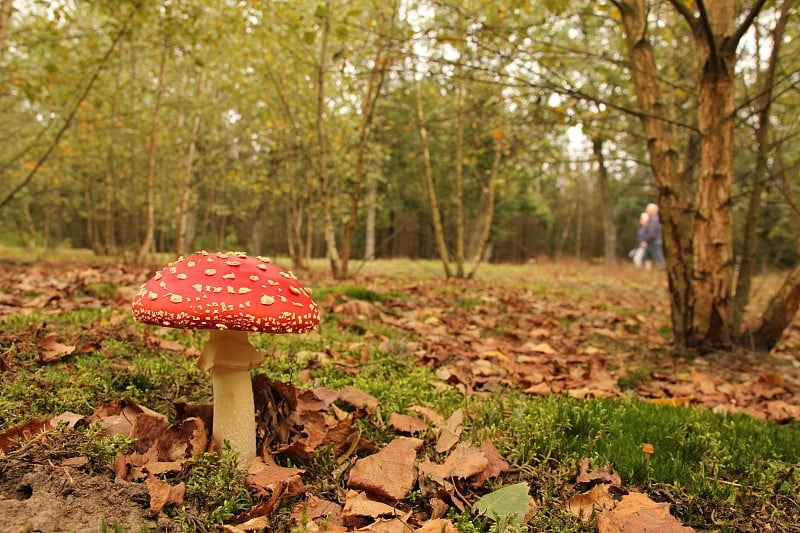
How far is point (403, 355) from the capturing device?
391 cm

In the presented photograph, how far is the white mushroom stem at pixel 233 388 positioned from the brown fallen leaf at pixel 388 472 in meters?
0.51

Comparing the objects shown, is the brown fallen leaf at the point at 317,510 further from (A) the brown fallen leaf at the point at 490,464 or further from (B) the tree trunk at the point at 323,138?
(B) the tree trunk at the point at 323,138

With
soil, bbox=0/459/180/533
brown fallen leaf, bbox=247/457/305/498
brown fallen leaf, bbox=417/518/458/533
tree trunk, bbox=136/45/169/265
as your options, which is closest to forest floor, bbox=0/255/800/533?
soil, bbox=0/459/180/533

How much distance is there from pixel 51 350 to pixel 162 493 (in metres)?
1.62

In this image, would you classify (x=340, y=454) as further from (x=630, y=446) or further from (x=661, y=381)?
(x=661, y=381)

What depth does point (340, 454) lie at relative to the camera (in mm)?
2307

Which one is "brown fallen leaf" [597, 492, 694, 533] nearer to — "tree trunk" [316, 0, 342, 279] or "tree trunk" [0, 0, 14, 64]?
"tree trunk" [316, 0, 342, 279]

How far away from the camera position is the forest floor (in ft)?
5.71

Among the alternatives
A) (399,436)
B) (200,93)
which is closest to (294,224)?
(200,93)

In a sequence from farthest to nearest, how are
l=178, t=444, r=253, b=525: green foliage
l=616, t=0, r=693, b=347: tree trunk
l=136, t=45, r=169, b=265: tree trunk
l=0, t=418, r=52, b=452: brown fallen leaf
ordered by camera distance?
l=136, t=45, r=169, b=265: tree trunk, l=616, t=0, r=693, b=347: tree trunk, l=0, t=418, r=52, b=452: brown fallen leaf, l=178, t=444, r=253, b=525: green foliage

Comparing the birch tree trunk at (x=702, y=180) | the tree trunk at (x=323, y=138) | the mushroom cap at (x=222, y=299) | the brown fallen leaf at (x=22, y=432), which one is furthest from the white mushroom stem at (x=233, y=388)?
the tree trunk at (x=323, y=138)

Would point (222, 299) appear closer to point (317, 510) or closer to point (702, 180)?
point (317, 510)

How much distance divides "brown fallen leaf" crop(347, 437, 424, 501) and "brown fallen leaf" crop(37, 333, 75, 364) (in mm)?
1927

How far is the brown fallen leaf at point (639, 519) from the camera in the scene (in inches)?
69.9
